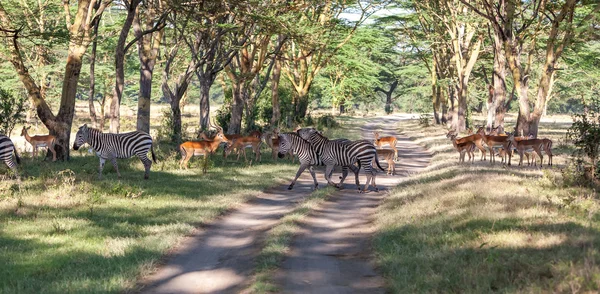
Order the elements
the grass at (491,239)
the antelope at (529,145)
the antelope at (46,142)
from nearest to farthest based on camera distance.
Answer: the grass at (491,239) → the antelope at (529,145) → the antelope at (46,142)

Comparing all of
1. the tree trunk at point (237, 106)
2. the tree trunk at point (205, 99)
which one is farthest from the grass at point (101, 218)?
the tree trunk at point (205, 99)

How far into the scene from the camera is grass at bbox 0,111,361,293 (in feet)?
29.2

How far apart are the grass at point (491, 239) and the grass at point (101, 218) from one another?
13.2 feet

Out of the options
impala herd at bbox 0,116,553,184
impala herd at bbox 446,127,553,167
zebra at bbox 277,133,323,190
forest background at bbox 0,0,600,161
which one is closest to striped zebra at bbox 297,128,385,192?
impala herd at bbox 0,116,553,184

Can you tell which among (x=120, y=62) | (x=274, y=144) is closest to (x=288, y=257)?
(x=120, y=62)

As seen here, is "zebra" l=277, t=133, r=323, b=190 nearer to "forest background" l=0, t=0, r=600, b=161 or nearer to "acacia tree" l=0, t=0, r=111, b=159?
"forest background" l=0, t=0, r=600, b=161

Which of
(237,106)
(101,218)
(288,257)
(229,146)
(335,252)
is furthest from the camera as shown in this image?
(237,106)

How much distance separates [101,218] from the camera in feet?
41.7

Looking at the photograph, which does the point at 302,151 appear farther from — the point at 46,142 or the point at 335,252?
the point at 46,142

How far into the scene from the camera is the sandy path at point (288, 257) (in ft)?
28.6

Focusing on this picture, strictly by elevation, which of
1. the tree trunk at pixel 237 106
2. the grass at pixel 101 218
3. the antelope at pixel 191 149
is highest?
the tree trunk at pixel 237 106

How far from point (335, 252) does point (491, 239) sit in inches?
107

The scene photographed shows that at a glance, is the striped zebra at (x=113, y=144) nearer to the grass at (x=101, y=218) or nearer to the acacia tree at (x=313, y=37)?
the grass at (x=101, y=218)

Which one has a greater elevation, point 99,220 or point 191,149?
point 191,149
